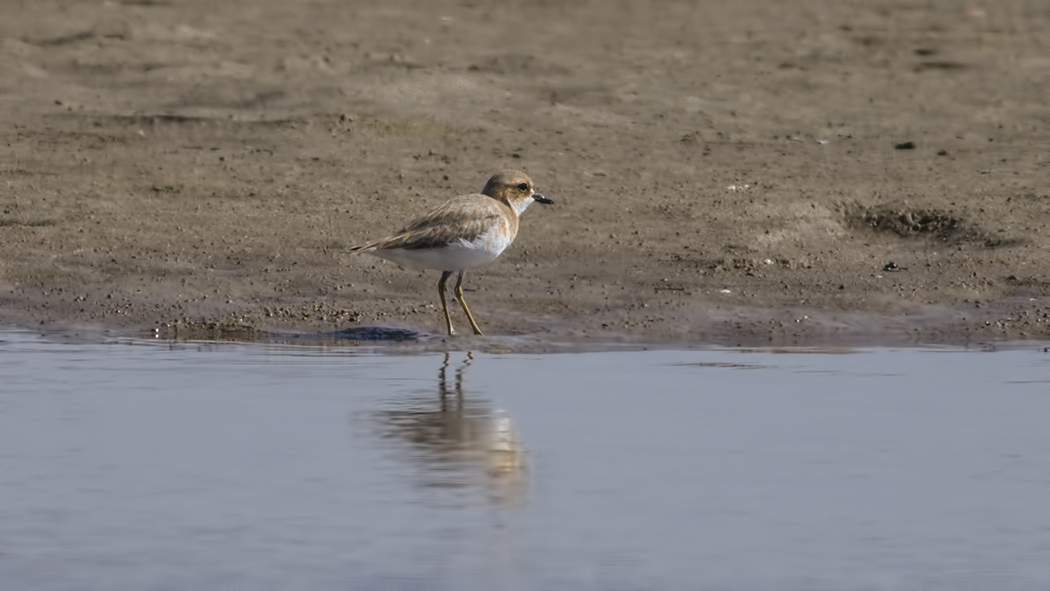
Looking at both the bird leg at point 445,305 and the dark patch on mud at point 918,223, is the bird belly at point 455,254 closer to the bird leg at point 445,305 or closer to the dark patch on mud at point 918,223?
the bird leg at point 445,305

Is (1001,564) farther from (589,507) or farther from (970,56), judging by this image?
(970,56)

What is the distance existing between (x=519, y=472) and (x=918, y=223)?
790cm

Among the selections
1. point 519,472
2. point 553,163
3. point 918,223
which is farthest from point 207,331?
point 918,223

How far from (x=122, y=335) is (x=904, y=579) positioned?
6422 millimetres

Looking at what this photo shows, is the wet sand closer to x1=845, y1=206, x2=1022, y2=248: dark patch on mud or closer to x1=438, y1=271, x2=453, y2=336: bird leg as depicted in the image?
x1=845, y1=206, x2=1022, y2=248: dark patch on mud

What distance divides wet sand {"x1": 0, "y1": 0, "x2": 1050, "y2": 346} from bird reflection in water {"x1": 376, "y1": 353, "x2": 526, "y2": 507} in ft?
8.59

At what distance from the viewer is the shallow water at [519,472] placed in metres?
5.43

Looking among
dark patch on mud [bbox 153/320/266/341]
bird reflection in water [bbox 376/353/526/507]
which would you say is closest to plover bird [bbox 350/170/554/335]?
dark patch on mud [bbox 153/320/266/341]

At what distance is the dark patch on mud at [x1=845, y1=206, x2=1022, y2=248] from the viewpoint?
44.0 ft

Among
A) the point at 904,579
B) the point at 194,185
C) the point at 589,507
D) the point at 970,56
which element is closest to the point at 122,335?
the point at 194,185

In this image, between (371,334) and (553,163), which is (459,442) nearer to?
(371,334)

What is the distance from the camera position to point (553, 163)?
50.0 feet

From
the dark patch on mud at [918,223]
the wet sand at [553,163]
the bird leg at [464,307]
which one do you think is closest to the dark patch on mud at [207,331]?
the wet sand at [553,163]

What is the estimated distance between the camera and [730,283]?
11992 millimetres
